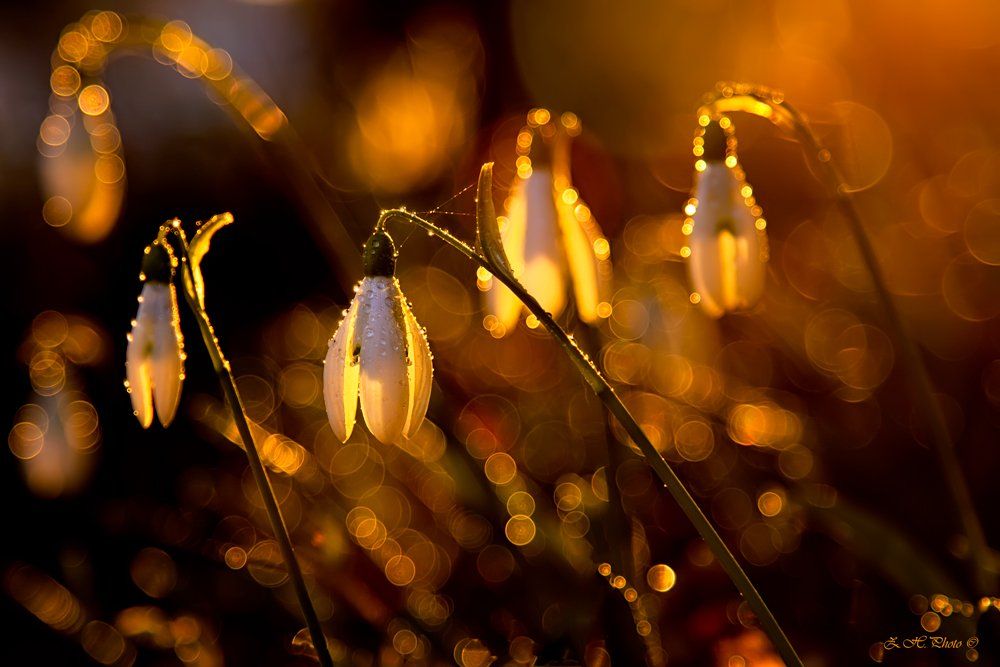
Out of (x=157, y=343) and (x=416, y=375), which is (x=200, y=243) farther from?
(x=416, y=375)

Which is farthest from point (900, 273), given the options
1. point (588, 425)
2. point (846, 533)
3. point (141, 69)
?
point (141, 69)

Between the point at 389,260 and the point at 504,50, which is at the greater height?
the point at 389,260

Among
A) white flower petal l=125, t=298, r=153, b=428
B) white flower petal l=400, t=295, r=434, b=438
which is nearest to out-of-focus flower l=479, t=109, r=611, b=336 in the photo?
white flower petal l=400, t=295, r=434, b=438

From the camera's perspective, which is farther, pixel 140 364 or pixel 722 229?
pixel 722 229

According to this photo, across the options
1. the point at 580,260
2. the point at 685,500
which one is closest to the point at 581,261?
the point at 580,260

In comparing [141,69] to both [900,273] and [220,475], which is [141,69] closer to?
[220,475]

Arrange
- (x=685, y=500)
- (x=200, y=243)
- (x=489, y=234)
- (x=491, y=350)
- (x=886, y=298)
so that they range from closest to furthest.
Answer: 1. (x=685, y=500)
2. (x=489, y=234)
3. (x=200, y=243)
4. (x=886, y=298)
5. (x=491, y=350)

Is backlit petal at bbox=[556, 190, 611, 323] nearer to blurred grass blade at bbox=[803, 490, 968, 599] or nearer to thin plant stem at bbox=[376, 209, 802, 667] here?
blurred grass blade at bbox=[803, 490, 968, 599]
